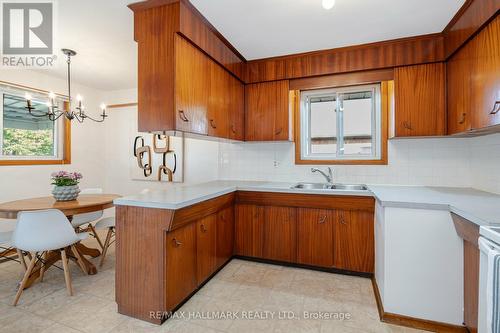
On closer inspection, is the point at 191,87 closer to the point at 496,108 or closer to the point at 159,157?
the point at 159,157

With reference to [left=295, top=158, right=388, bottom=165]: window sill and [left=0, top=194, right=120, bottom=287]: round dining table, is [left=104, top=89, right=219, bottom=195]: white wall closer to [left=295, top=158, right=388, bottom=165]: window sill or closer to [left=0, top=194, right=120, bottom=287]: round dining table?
[left=0, top=194, right=120, bottom=287]: round dining table

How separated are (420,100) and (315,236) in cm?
170

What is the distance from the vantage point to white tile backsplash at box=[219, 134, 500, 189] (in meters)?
2.27

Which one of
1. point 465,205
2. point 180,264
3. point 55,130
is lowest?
point 180,264

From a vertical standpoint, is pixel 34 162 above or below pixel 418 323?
above

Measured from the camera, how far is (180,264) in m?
1.89

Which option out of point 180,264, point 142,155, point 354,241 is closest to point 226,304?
point 180,264

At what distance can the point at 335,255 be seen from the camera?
2475mm

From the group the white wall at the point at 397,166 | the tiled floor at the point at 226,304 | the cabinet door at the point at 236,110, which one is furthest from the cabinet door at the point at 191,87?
the tiled floor at the point at 226,304

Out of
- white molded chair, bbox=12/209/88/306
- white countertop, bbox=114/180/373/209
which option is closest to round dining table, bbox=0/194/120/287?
white molded chair, bbox=12/209/88/306

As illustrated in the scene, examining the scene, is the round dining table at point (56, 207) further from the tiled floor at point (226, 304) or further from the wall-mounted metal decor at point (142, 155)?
the wall-mounted metal decor at point (142, 155)

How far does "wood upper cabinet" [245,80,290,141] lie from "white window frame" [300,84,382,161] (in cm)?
32

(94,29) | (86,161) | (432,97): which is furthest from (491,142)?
(86,161)

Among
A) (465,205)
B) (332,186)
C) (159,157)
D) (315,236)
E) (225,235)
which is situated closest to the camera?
(465,205)
